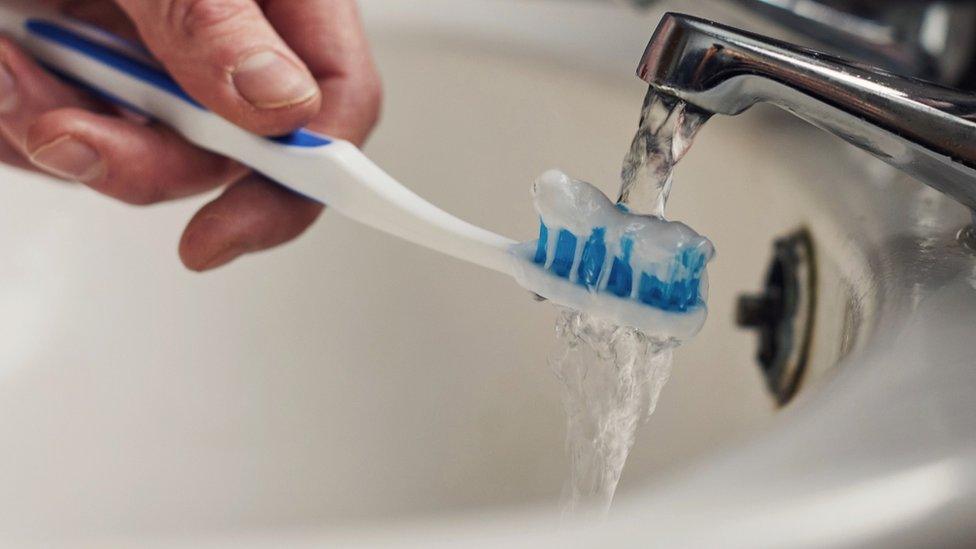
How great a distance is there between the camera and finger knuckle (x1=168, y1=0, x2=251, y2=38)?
36cm

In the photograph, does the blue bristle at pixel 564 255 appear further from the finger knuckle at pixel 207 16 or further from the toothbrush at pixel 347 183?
the finger knuckle at pixel 207 16

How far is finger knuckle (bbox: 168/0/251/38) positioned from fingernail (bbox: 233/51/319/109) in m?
0.02

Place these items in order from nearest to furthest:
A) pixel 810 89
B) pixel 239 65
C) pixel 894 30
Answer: pixel 810 89
pixel 239 65
pixel 894 30

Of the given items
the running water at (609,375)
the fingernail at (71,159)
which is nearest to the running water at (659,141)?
the running water at (609,375)

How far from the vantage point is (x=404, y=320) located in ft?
1.78

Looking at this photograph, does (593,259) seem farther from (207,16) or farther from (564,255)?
(207,16)

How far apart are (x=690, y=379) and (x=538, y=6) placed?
0.23m

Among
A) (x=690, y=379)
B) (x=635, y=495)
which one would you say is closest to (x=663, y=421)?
(x=690, y=379)

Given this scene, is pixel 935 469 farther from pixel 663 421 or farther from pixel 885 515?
pixel 663 421

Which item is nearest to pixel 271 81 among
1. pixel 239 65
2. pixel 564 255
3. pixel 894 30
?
pixel 239 65

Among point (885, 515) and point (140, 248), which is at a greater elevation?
point (885, 515)

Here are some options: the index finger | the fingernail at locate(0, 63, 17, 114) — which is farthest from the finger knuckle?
the fingernail at locate(0, 63, 17, 114)

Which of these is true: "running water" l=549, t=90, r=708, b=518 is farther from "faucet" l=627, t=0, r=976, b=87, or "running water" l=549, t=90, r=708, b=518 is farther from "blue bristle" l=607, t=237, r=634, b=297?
"faucet" l=627, t=0, r=976, b=87

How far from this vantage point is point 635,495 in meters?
0.22
